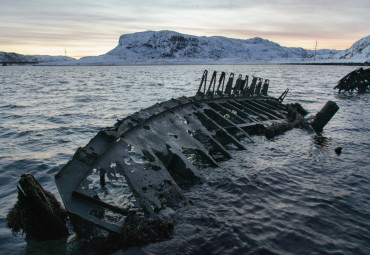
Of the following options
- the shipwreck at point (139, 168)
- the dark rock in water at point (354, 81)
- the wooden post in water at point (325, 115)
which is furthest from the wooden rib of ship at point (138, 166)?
the dark rock in water at point (354, 81)

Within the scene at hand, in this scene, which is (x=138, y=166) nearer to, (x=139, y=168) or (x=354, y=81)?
(x=139, y=168)

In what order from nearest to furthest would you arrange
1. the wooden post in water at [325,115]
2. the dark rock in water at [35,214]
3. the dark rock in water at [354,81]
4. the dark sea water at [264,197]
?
1. the dark rock in water at [35,214]
2. the dark sea water at [264,197]
3. the wooden post in water at [325,115]
4. the dark rock in water at [354,81]

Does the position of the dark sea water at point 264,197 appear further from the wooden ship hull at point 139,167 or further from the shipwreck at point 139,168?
the wooden ship hull at point 139,167

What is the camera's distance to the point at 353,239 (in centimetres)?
450

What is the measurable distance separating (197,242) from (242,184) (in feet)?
8.28

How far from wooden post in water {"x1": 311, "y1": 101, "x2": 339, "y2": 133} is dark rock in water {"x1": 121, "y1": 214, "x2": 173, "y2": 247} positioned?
1031cm

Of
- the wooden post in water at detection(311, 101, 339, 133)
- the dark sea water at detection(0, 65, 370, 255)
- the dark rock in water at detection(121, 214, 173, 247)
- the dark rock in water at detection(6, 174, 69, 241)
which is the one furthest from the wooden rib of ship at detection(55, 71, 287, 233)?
the wooden post in water at detection(311, 101, 339, 133)

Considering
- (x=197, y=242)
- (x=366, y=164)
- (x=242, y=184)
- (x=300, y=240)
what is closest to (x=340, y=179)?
(x=366, y=164)

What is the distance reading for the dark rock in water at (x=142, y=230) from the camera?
411 centimetres

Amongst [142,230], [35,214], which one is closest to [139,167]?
[142,230]

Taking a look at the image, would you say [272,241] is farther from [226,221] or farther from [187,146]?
[187,146]

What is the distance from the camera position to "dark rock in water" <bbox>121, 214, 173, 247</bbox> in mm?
4105

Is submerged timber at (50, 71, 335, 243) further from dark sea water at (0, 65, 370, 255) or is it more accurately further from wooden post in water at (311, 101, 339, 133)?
wooden post in water at (311, 101, 339, 133)

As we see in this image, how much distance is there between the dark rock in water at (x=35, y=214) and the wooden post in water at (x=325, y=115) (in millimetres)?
Answer: 11439
